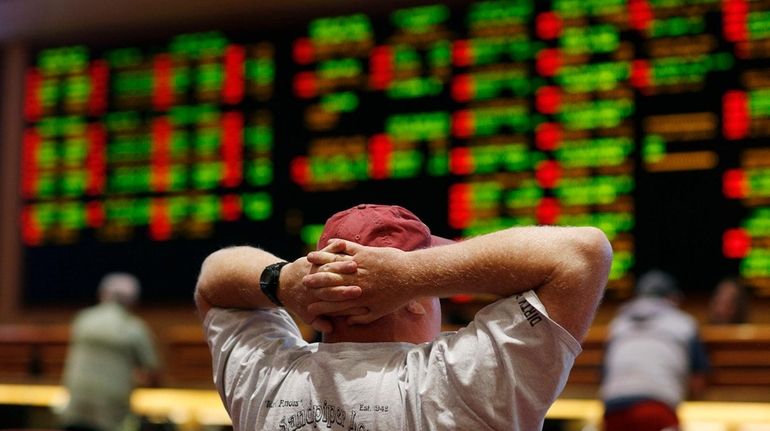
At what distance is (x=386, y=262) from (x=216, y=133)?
571 cm

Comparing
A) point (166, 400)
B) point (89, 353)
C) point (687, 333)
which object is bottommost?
point (166, 400)

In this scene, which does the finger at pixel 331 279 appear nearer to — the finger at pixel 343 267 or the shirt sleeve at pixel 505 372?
the finger at pixel 343 267

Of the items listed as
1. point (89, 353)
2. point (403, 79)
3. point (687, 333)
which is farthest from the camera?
point (403, 79)

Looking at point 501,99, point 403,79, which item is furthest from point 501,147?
point 403,79

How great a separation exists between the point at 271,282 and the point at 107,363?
14.1 ft

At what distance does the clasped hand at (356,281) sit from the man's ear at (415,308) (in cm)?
8

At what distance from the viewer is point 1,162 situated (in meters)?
8.18

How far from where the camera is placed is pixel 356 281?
4.08 ft

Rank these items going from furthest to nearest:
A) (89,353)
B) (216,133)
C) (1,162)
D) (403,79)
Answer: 1. (1,162)
2. (216,133)
3. (403,79)
4. (89,353)

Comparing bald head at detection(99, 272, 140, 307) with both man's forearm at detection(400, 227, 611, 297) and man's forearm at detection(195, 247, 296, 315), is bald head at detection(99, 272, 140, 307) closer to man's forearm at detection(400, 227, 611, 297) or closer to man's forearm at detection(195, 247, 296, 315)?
man's forearm at detection(195, 247, 296, 315)

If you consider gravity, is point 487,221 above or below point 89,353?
above

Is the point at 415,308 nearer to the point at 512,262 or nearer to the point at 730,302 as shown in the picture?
the point at 512,262

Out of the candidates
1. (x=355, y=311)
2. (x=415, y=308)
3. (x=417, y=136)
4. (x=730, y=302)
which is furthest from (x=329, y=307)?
(x=417, y=136)

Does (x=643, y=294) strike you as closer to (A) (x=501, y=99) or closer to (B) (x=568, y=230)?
(A) (x=501, y=99)
